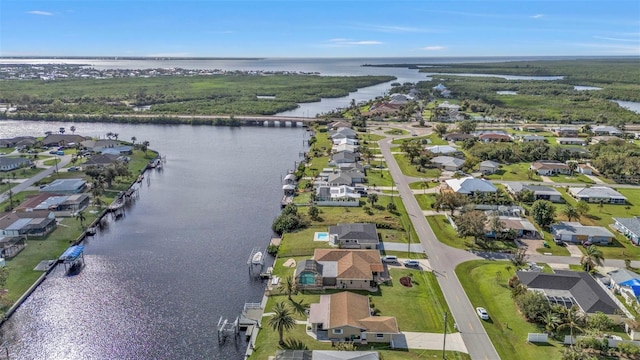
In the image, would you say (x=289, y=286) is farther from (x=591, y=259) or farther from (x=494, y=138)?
(x=494, y=138)

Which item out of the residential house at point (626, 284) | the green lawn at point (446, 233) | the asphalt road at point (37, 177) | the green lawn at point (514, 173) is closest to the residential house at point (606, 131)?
the green lawn at point (514, 173)

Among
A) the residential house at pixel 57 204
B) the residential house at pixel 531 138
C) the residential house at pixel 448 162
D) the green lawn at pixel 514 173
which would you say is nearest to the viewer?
the residential house at pixel 57 204

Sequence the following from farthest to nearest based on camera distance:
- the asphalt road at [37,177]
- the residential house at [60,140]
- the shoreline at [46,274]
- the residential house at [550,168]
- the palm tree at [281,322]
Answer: the residential house at [60,140]
the residential house at [550,168]
the asphalt road at [37,177]
the shoreline at [46,274]
the palm tree at [281,322]

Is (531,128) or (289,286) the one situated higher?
(531,128)

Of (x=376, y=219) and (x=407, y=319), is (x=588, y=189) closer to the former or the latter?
(x=376, y=219)

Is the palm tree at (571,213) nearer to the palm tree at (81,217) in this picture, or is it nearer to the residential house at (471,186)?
the residential house at (471,186)

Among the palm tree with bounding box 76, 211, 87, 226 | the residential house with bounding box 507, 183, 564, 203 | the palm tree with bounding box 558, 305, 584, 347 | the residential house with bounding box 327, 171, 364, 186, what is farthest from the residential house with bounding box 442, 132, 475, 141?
the palm tree with bounding box 76, 211, 87, 226

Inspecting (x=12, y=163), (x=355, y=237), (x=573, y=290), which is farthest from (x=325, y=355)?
(x=12, y=163)

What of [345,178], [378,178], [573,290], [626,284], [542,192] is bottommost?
[573,290]
